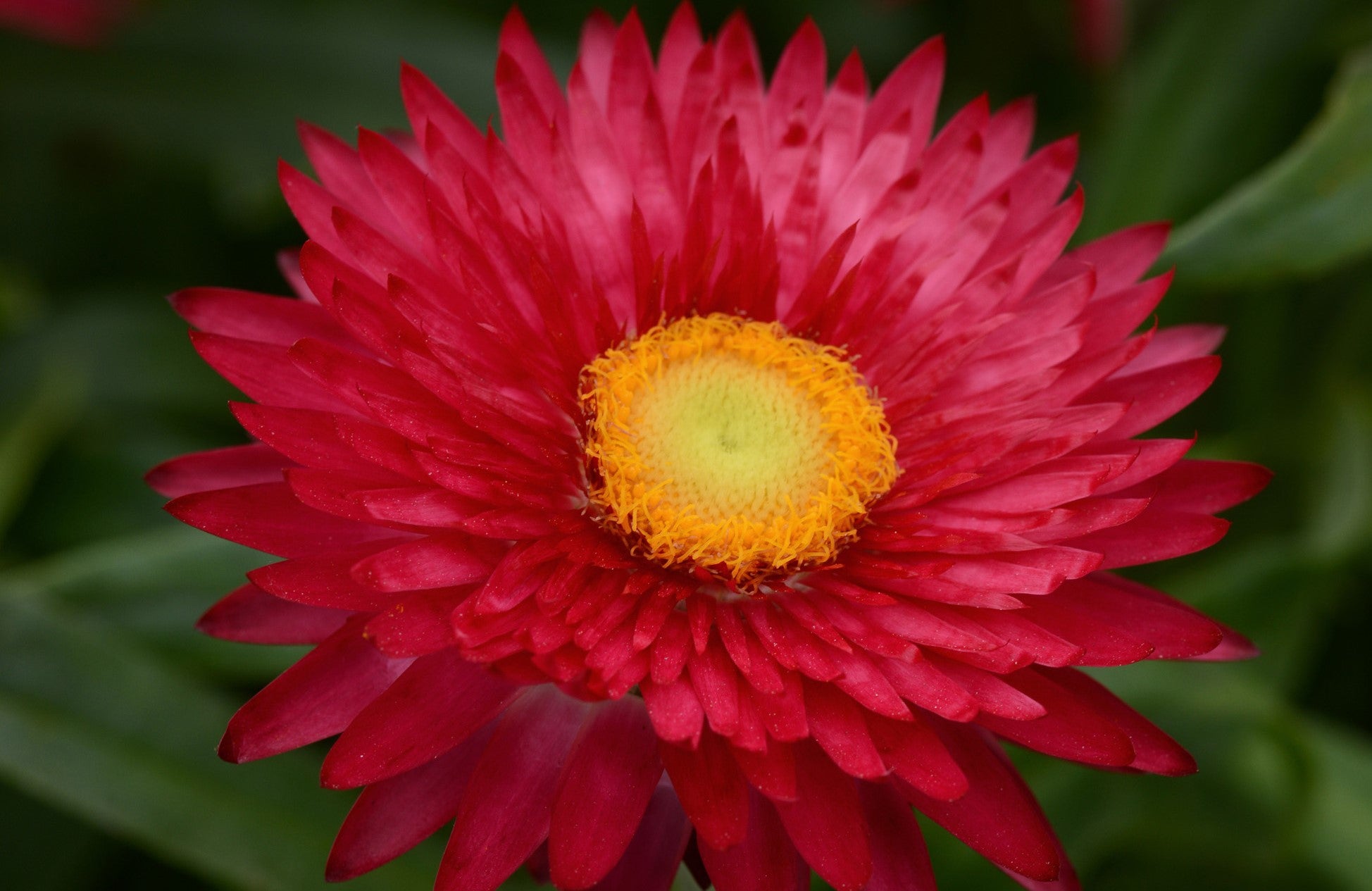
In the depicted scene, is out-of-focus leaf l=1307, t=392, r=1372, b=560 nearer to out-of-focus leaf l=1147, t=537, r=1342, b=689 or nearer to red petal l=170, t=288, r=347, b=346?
out-of-focus leaf l=1147, t=537, r=1342, b=689

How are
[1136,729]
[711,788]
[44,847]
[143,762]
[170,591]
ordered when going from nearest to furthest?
[711,788] → [1136,729] → [143,762] → [170,591] → [44,847]

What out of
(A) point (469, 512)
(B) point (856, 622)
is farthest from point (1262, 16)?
(A) point (469, 512)

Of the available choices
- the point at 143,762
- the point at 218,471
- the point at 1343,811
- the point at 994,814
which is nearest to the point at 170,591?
the point at 143,762

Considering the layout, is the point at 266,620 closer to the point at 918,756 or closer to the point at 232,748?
the point at 232,748

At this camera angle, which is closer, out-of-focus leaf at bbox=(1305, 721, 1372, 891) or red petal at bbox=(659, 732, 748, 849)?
red petal at bbox=(659, 732, 748, 849)

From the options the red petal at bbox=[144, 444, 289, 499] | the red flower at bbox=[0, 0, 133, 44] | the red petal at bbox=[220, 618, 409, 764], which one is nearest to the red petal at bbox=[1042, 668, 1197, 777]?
the red petal at bbox=[220, 618, 409, 764]

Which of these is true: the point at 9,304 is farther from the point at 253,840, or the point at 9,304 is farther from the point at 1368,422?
the point at 1368,422
